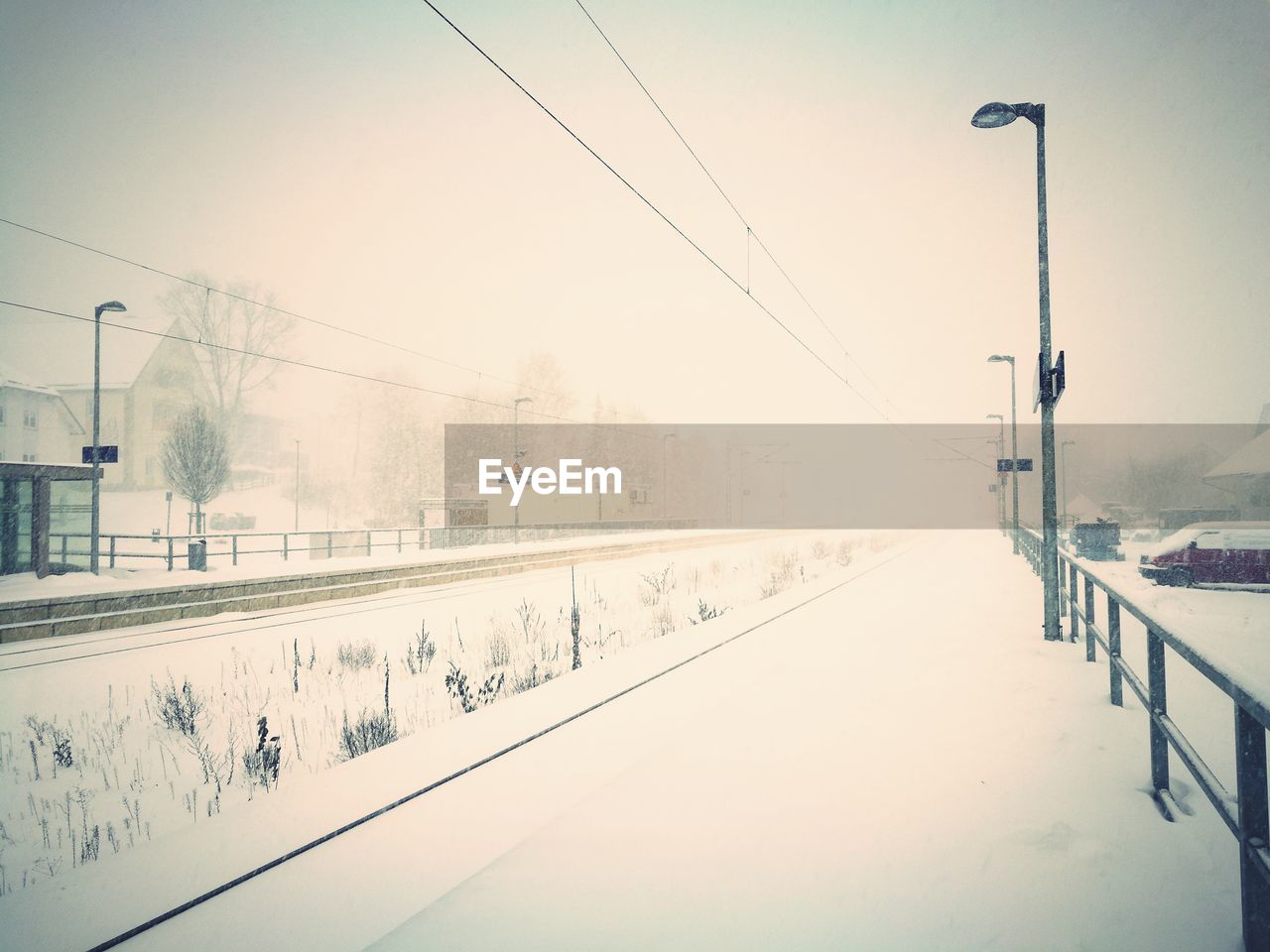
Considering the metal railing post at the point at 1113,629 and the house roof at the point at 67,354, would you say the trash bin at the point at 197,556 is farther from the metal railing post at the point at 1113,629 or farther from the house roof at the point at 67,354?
the house roof at the point at 67,354

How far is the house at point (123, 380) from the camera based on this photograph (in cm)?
5509

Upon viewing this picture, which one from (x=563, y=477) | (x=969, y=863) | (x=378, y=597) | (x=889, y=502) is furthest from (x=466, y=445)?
(x=889, y=502)

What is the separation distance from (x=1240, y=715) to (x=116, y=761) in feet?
24.1

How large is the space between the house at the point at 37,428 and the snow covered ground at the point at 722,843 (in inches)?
1770

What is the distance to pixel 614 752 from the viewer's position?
527 centimetres

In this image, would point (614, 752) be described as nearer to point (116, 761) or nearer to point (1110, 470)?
point (116, 761)

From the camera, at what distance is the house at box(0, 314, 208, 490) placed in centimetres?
5509

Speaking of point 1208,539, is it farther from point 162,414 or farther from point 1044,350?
point 162,414

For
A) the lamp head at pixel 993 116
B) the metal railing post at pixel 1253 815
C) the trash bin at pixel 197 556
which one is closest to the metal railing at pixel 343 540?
the trash bin at pixel 197 556

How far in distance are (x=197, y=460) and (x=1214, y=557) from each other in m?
37.5

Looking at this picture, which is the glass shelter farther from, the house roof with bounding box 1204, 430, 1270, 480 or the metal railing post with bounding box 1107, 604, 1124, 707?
the house roof with bounding box 1204, 430, 1270, 480

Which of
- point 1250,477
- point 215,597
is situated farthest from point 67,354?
point 1250,477

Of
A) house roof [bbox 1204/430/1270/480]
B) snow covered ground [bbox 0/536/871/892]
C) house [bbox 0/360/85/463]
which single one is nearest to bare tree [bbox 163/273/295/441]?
house [bbox 0/360/85/463]

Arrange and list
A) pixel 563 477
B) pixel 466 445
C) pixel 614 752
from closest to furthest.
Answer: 1. pixel 614 752
2. pixel 563 477
3. pixel 466 445
